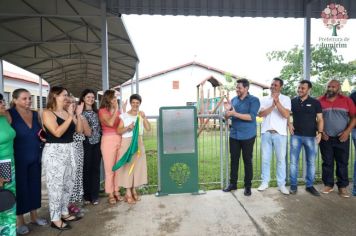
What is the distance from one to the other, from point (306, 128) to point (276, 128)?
1.48 ft

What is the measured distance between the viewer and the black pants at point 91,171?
4.32 meters

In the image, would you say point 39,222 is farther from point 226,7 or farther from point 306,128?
point 226,7

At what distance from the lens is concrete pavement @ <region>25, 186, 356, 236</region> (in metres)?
3.52

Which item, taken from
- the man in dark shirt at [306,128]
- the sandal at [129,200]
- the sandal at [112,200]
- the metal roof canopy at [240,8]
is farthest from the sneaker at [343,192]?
the sandal at [112,200]

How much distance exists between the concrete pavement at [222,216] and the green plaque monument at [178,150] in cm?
20

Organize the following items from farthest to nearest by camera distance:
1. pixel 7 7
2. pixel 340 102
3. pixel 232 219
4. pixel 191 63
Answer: pixel 191 63 < pixel 7 7 < pixel 340 102 < pixel 232 219

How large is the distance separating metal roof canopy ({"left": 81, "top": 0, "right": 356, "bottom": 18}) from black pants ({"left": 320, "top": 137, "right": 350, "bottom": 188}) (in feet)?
8.73

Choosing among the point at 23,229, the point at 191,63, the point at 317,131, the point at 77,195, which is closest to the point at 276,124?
the point at 317,131

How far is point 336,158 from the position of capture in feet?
15.8

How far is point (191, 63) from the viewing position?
30.4 metres

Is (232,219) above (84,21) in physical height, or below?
below

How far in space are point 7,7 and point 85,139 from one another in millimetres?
4396

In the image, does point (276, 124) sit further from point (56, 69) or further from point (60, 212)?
point (56, 69)

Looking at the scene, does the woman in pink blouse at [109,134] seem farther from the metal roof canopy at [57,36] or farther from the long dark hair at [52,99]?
the metal roof canopy at [57,36]
